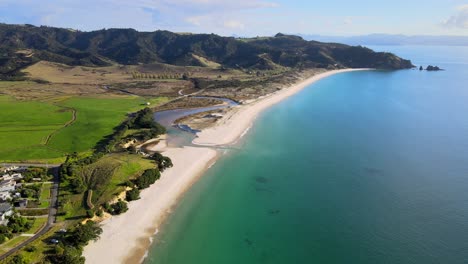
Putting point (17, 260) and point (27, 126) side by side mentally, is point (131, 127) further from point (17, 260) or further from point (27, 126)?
point (17, 260)

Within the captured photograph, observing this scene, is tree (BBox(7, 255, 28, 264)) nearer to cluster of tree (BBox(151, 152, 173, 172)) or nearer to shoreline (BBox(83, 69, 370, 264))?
shoreline (BBox(83, 69, 370, 264))

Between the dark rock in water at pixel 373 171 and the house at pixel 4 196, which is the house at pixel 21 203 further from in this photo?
the dark rock in water at pixel 373 171

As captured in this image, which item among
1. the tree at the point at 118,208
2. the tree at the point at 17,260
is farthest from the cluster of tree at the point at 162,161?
the tree at the point at 17,260

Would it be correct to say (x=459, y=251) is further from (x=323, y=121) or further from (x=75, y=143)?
(x=75, y=143)

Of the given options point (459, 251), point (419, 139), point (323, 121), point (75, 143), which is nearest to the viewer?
point (459, 251)

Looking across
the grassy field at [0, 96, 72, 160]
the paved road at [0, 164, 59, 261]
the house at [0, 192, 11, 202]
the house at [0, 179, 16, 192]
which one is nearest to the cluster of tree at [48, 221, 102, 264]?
the paved road at [0, 164, 59, 261]

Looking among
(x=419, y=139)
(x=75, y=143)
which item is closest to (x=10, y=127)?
(x=75, y=143)
